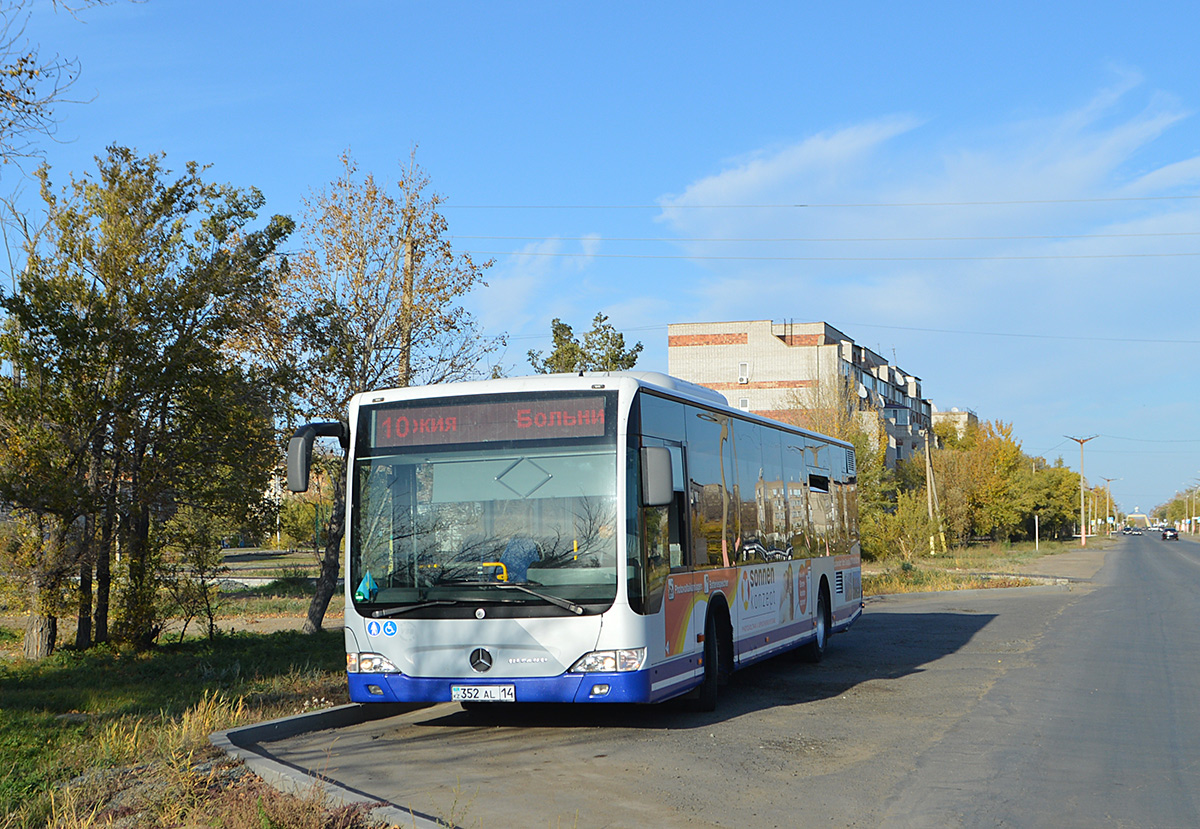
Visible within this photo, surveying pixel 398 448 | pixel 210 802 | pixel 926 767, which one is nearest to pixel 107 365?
pixel 398 448

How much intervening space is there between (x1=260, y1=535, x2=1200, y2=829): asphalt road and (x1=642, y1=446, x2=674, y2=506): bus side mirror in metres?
2.04

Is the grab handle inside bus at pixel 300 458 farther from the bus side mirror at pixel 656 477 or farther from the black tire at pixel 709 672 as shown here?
the black tire at pixel 709 672

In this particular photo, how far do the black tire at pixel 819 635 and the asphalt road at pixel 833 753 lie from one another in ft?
0.84

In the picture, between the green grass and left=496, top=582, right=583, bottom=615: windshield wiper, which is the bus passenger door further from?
the green grass

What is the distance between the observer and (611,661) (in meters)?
9.31

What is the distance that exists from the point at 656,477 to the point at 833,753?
262 centimetres

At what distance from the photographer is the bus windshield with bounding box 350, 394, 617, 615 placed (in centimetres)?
957

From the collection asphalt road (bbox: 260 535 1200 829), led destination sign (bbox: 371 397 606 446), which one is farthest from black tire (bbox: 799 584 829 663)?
led destination sign (bbox: 371 397 606 446)

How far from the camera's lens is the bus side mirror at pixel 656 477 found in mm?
9328

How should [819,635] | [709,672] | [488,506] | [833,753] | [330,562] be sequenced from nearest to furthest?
[833,753] → [488,506] → [709,672] → [819,635] → [330,562]

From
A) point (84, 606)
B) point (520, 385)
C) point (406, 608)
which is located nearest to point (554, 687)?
point (406, 608)

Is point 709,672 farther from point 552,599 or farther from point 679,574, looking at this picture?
point 552,599

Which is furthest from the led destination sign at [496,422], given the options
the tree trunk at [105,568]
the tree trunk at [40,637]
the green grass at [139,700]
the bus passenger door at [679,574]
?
the tree trunk at [40,637]

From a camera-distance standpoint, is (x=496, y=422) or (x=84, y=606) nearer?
(x=496, y=422)
